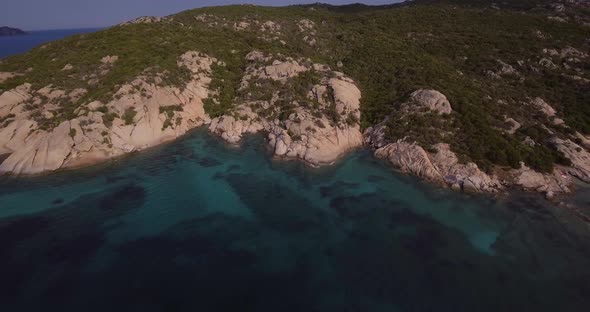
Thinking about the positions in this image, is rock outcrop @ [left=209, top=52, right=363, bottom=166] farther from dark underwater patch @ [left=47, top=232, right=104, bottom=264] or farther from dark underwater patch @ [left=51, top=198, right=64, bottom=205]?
dark underwater patch @ [left=47, top=232, right=104, bottom=264]

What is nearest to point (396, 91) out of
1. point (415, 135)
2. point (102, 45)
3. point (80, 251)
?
point (415, 135)

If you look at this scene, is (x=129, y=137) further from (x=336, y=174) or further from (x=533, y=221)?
(x=533, y=221)

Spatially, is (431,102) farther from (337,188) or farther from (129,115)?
(129,115)

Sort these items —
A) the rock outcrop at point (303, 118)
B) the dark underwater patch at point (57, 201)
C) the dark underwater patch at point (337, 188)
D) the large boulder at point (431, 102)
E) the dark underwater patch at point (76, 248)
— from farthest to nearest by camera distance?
1. the large boulder at point (431, 102)
2. the rock outcrop at point (303, 118)
3. the dark underwater patch at point (337, 188)
4. the dark underwater patch at point (57, 201)
5. the dark underwater patch at point (76, 248)

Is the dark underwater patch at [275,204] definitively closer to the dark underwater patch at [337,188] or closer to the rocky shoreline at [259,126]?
the dark underwater patch at [337,188]

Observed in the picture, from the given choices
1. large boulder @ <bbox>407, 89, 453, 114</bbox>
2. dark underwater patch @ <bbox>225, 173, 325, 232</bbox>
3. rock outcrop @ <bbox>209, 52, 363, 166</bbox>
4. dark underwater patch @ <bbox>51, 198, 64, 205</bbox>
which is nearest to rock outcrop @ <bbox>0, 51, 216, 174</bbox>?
rock outcrop @ <bbox>209, 52, 363, 166</bbox>

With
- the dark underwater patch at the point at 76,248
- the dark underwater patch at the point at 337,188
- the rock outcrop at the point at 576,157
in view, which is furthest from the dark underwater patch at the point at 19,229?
the rock outcrop at the point at 576,157
